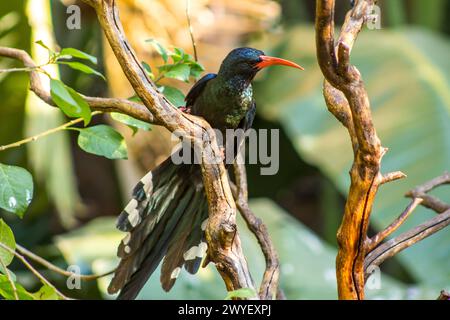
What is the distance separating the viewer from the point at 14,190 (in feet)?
5.30

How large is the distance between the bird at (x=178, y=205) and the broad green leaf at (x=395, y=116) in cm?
171

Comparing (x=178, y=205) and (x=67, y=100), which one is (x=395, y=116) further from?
(x=67, y=100)

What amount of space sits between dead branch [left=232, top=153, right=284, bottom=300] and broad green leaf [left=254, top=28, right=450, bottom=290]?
1.78m

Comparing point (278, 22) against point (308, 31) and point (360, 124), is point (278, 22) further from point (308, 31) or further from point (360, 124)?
point (360, 124)

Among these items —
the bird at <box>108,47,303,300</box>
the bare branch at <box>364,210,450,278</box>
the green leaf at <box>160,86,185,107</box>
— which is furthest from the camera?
the bird at <box>108,47,303,300</box>

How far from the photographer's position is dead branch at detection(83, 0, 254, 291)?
1644 millimetres

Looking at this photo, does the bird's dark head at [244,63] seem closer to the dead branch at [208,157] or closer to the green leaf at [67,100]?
the dead branch at [208,157]

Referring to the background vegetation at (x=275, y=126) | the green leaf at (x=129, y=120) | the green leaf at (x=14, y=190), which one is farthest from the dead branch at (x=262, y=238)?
the background vegetation at (x=275, y=126)

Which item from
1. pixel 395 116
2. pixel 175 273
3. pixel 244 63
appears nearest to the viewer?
pixel 175 273

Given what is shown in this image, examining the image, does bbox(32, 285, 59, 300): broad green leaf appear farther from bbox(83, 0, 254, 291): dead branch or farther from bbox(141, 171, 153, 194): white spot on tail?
bbox(141, 171, 153, 194): white spot on tail

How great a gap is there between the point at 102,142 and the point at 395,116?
267 centimetres

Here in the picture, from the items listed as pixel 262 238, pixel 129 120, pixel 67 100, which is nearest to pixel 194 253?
pixel 262 238

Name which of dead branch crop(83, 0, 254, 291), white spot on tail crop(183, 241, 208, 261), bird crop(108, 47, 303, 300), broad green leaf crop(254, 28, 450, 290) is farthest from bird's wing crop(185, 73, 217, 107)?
broad green leaf crop(254, 28, 450, 290)
